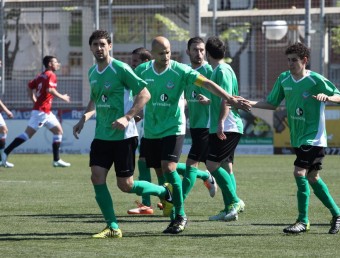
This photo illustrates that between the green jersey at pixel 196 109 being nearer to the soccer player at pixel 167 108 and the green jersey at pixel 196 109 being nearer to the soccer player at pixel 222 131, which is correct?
the soccer player at pixel 222 131

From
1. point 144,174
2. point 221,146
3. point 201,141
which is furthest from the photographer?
point 144,174

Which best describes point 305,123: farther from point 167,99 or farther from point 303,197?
point 167,99

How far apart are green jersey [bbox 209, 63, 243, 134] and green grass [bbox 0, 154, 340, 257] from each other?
1.06 m

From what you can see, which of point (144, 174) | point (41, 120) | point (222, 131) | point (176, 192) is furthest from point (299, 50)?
Answer: point (41, 120)

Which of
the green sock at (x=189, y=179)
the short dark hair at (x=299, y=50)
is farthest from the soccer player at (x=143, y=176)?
the short dark hair at (x=299, y=50)

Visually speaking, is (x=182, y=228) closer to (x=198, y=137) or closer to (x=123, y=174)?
(x=123, y=174)

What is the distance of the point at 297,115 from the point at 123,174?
1.86 m

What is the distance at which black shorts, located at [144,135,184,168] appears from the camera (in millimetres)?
10719

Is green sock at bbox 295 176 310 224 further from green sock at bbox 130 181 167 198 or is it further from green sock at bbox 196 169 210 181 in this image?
green sock at bbox 196 169 210 181

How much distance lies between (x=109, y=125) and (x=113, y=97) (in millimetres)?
276

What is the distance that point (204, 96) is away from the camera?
11.7m

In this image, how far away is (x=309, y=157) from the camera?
10.2 m

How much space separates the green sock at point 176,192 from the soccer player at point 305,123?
3.62 feet

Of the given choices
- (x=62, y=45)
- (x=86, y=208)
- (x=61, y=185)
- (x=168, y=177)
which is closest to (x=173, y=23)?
(x=62, y=45)
